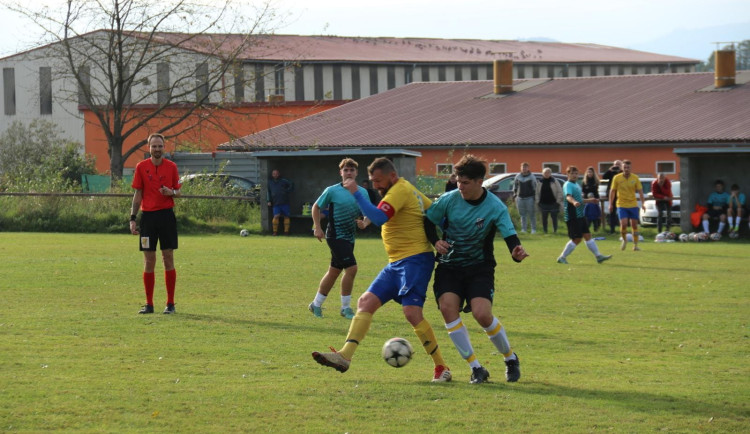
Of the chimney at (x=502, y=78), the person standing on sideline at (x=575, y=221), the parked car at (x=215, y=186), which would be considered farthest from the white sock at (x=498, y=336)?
the chimney at (x=502, y=78)

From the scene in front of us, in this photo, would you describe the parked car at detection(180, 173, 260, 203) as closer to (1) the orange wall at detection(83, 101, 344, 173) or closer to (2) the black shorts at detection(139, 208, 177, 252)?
(1) the orange wall at detection(83, 101, 344, 173)

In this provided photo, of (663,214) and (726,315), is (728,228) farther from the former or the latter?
(726,315)

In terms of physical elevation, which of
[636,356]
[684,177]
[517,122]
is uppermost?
[517,122]

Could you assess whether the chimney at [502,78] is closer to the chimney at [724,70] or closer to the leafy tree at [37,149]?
the chimney at [724,70]

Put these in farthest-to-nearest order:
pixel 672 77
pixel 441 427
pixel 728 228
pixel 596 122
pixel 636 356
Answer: pixel 672 77 → pixel 596 122 → pixel 728 228 → pixel 636 356 → pixel 441 427

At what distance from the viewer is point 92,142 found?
67812mm

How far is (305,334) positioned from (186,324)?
157 cm

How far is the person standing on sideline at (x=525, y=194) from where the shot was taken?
3006 centimetres

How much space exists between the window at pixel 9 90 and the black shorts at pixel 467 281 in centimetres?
6747

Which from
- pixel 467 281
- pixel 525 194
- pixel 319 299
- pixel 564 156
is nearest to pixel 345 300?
pixel 319 299

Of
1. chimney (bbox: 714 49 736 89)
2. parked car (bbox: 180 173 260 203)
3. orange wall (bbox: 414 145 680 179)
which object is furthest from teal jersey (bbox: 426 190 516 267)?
chimney (bbox: 714 49 736 89)

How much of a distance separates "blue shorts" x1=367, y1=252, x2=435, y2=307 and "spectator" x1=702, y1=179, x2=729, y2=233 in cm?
2225

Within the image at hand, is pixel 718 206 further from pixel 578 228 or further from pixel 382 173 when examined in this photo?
pixel 382 173

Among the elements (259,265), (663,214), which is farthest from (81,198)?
(663,214)
